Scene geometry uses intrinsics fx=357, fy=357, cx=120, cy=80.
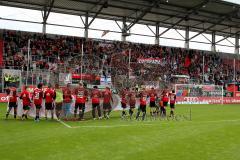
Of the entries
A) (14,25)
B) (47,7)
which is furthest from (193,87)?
(14,25)

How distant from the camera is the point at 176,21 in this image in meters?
49.9

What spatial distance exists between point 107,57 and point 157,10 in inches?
344

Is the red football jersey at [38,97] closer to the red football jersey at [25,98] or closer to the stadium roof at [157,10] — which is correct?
the red football jersey at [25,98]

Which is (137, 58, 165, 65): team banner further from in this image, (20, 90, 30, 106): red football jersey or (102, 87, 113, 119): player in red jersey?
(20, 90, 30, 106): red football jersey

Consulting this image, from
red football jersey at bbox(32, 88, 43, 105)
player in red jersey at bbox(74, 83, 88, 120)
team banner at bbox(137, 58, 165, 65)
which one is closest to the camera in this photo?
red football jersey at bbox(32, 88, 43, 105)

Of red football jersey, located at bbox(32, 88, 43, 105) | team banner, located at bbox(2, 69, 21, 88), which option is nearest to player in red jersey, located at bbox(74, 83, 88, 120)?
red football jersey, located at bbox(32, 88, 43, 105)

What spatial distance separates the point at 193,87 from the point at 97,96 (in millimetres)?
22187

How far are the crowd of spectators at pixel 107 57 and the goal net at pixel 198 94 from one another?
2.69 metres

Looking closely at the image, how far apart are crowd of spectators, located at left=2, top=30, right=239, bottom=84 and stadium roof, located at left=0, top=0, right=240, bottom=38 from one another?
341 cm

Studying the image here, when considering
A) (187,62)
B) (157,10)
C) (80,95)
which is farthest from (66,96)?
(187,62)

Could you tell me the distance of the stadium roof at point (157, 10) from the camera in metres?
40.6

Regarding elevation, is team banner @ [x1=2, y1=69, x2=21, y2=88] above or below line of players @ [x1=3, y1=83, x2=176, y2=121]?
above

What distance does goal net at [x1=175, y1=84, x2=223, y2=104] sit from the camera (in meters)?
40.0

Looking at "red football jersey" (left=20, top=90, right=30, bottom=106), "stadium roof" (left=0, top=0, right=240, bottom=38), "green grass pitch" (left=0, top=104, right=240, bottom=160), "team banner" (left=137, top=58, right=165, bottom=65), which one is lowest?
"green grass pitch" (left=0, top=104, right=240, bottom=160)
